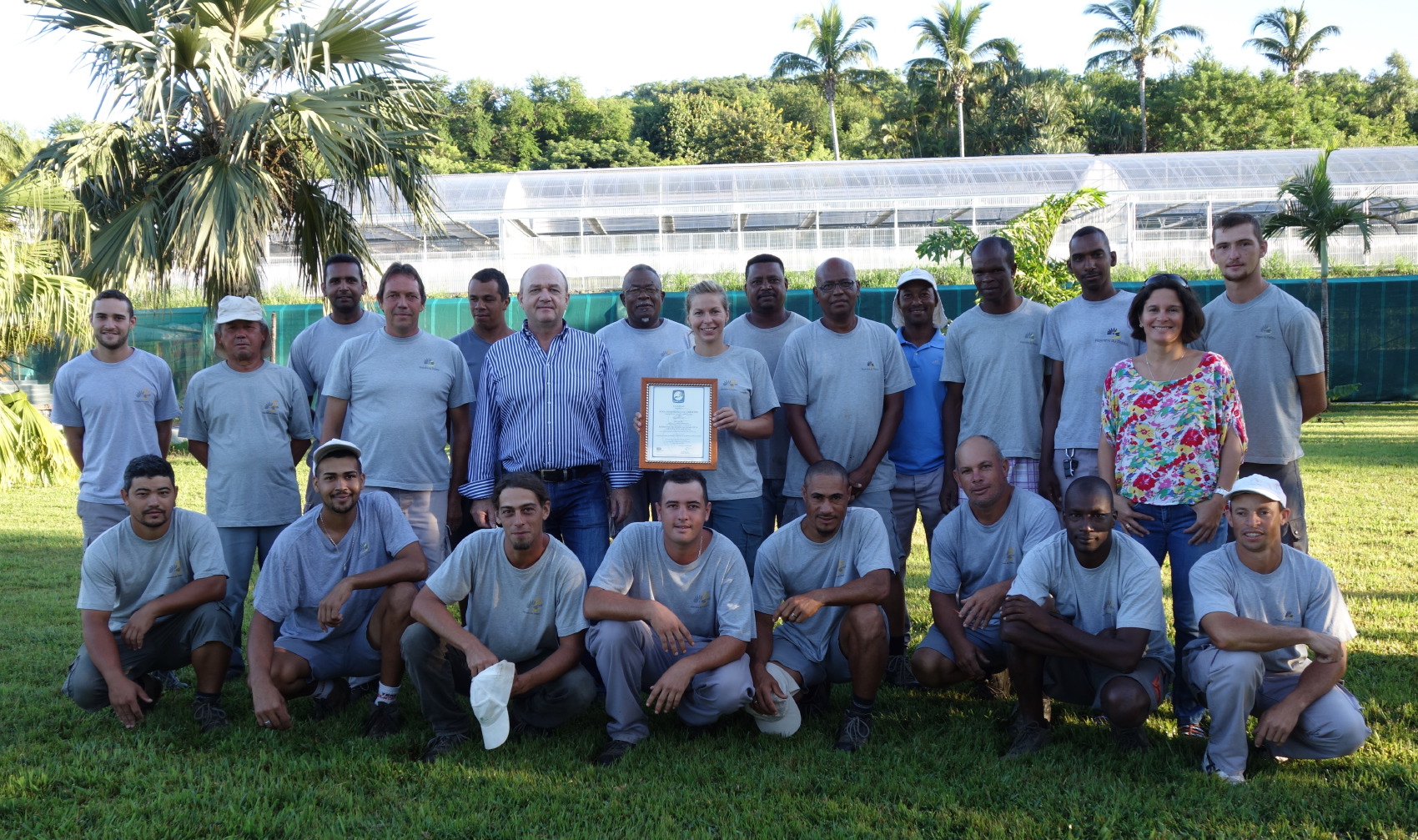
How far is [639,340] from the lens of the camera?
643 cm

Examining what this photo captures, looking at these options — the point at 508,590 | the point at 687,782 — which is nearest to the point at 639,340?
the point at 508,590

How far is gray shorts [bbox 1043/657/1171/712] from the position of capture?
4625mm

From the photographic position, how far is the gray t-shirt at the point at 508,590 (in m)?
4.97

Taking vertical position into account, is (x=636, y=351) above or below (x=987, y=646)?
above

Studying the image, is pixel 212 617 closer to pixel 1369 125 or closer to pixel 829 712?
pixel 829 712

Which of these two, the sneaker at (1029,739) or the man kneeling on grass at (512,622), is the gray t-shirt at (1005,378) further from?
the man kneeling on grass at (512,622)

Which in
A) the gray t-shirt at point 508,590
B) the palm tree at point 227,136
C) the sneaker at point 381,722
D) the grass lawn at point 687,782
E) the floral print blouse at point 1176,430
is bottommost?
the grass lawn at point 687,782

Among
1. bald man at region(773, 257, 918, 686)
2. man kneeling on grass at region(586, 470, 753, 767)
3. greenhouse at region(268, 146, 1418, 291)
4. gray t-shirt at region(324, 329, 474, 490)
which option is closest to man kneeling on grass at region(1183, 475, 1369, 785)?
bald man at region(773, 257, 918, 686)

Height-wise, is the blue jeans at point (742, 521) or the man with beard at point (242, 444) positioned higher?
the man with beard at point (242, 444)

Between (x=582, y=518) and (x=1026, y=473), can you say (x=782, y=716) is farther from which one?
(x=1026, y=473)

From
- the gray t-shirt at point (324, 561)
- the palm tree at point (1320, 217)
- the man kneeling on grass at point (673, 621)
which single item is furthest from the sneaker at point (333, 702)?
the palm tree at point (1320, 217)

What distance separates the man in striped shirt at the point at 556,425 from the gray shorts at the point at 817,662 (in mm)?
1151

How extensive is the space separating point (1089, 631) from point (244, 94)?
10.8 meters

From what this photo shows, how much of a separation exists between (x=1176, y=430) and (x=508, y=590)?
3.26m
